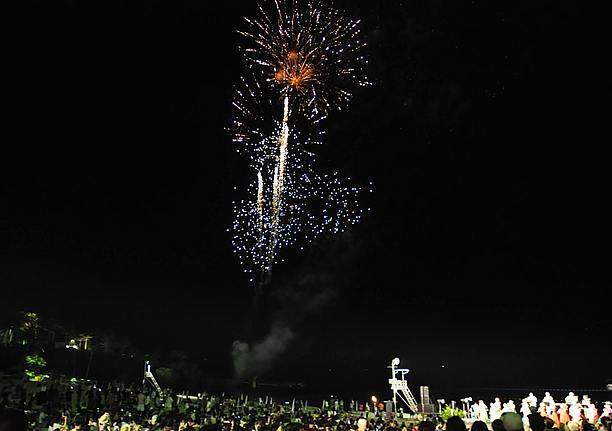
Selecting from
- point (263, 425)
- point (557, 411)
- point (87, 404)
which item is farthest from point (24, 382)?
point (557, 411)

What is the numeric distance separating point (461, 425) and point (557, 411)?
58.5 ft

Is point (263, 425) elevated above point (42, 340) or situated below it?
below

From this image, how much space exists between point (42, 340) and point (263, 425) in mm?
37744

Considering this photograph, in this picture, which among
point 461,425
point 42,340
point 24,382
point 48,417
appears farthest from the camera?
point 42,340

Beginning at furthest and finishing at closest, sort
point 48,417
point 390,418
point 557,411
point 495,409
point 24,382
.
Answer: point 24,382 < point 390,418 < point 495,409 < point 557,411 < point 48,417

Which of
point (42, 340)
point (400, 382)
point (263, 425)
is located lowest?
point (263, 425)

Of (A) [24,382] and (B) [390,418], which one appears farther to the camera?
(A) [24,382]

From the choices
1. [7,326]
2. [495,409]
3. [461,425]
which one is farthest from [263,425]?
[7,326]

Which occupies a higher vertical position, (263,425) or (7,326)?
(7,326)

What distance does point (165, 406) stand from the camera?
25156mm

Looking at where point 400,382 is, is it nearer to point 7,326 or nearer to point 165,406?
point 165,406

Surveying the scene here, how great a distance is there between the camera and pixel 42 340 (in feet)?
155

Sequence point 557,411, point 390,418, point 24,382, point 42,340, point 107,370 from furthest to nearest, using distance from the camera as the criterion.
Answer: point 107,370 < point 42,340 < point 24,382 < point 390,418 < point 557,411

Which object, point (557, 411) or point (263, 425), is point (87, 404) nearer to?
point (263, 425)
